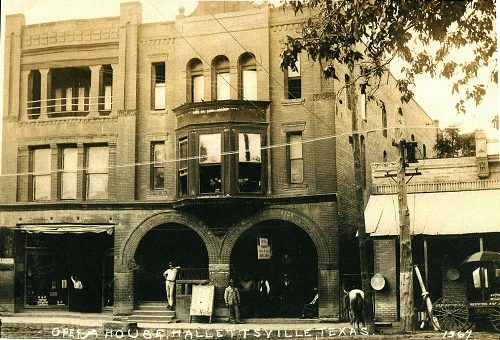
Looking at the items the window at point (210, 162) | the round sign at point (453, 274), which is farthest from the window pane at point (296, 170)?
the round sign at point (453, 274)

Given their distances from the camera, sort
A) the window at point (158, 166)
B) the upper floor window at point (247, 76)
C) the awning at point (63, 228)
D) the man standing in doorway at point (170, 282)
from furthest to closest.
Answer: the window at point (158, 166) < the awning at point (63, 228) < the upper floor window at point (247, 76) < the man standing in doorway at point (170, 282)

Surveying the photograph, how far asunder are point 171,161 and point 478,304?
459 inches

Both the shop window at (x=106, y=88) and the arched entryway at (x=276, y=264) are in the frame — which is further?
the shop window at (x=106, y=88)

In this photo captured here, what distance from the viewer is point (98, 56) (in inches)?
934

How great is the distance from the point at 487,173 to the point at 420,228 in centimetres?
254

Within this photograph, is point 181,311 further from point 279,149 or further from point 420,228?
point 420,228

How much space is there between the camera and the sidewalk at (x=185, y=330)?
57.0 ft

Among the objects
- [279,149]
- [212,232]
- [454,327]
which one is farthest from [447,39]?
[212,232]

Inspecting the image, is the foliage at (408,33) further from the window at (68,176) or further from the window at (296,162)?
the window at (68,176)

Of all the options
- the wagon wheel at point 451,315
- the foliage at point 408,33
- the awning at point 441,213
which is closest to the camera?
the foliage at point 408,33

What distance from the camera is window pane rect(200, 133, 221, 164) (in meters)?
22.9

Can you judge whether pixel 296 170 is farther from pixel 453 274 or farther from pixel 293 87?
pixel 453 274

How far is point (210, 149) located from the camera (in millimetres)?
22969

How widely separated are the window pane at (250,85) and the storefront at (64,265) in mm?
6630
